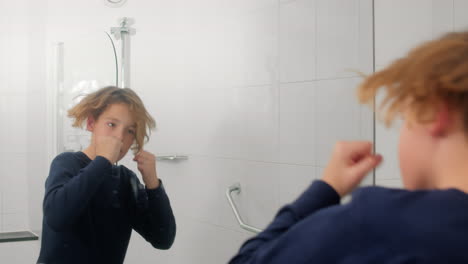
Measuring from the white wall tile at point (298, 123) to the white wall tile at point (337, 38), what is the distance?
0.22 feet

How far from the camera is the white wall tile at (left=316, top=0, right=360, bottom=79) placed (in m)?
1.10

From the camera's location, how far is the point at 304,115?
1.19 meters

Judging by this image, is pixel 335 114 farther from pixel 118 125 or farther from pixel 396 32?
pixel 118 125

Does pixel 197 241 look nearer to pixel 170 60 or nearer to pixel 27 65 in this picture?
pixel 170 60

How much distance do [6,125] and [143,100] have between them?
415mm

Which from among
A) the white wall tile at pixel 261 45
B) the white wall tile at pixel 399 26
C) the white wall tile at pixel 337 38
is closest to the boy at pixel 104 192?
the white wall tile at pixel 261 45

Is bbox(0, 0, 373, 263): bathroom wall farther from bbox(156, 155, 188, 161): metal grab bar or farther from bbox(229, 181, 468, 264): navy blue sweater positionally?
bbox(229, 181, 468, 264): navy blue sweater

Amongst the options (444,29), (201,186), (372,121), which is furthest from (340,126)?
(201,186)

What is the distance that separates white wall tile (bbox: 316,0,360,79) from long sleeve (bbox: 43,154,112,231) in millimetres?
581

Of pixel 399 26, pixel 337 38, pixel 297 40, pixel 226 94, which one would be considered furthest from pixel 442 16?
pixel 226 94

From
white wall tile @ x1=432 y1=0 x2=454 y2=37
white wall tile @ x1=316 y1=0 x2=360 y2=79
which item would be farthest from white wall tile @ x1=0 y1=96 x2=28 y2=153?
white wall tile @ x1=432 y1=0 x2=454 y2=37

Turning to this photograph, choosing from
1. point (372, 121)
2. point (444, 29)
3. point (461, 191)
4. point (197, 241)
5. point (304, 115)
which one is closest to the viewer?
point (461, 191)

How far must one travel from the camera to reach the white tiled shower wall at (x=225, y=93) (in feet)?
3.70

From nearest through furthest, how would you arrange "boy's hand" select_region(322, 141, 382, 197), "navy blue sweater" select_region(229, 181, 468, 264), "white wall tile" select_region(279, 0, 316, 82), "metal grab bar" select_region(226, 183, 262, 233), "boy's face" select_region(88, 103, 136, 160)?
"navy blue sweater" select_region(229, 181, 468, 264)
"boy's hand" select_region(322, 141, 382, 197)
"boy's face" select_region(88, 103, 136, 160)
"white wall tile" select_region(279, 0, 316, 82)
"metal grab bar" select_region(226, 183, 262, 233)
